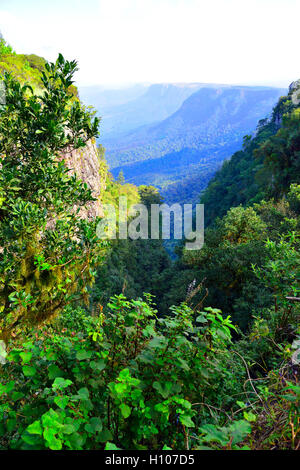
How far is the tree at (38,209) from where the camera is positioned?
13.9 ft

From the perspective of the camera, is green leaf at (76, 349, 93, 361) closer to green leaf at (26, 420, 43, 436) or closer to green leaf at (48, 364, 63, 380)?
green leaf at (48, 364, 63, 380)

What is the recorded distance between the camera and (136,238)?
187ft

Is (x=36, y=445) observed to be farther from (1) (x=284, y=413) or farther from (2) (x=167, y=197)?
(2) (x=167, y=197)

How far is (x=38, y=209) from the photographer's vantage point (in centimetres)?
443

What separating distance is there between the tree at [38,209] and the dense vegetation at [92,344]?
0.07 feet

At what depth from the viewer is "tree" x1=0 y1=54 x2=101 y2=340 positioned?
4227mm

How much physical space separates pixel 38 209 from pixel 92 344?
9.30 ft

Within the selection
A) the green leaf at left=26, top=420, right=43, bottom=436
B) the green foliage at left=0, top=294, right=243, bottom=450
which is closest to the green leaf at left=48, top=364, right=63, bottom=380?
the green foliage at left=0, top=294, right=243, bottom=450

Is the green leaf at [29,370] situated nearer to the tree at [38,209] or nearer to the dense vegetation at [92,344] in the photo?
the dense vegetation at [92,344]

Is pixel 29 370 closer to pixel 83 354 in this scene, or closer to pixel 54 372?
pixel 54 372

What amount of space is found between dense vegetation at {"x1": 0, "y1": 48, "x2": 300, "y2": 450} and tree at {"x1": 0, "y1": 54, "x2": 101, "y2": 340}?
22 mm

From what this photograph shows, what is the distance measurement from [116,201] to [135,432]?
2222 inches

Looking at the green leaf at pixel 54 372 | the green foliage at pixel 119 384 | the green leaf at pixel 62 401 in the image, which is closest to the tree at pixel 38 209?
the green foliage at pixel 119 384

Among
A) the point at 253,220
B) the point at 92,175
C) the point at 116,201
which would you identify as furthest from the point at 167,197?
the point at 253,220
